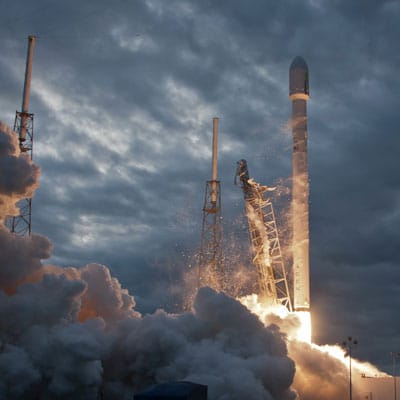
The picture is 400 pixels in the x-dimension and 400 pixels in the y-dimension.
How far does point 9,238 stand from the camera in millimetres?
47375

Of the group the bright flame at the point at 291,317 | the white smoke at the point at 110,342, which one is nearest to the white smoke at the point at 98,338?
the white smoke at the point at 110,342

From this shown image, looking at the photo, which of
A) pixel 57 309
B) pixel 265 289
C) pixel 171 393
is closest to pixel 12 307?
pixel 57 309

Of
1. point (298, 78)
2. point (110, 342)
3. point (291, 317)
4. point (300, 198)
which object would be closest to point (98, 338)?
point (110, 342)

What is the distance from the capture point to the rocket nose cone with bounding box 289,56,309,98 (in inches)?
2436

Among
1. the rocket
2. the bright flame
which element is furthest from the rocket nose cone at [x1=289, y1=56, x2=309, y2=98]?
the bright flame

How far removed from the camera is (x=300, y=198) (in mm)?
59812

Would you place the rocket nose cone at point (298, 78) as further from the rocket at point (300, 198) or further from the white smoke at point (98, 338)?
the white smoke at point (98, 338)

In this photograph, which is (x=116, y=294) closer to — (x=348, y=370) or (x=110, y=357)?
(x=110, y=357)

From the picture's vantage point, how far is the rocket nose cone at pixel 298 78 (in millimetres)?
61875

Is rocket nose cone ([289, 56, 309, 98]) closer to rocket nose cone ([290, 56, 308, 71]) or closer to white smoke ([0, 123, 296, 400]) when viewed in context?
rocket nose cone ([290, 56, 308, 71])

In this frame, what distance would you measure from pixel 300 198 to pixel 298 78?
1101cm

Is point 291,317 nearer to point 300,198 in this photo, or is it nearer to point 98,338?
point 300,198

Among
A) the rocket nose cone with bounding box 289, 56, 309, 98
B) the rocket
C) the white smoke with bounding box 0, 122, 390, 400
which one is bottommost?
the white smoke with bounding box 0, 122, 390, 400

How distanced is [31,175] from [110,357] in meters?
15.4
